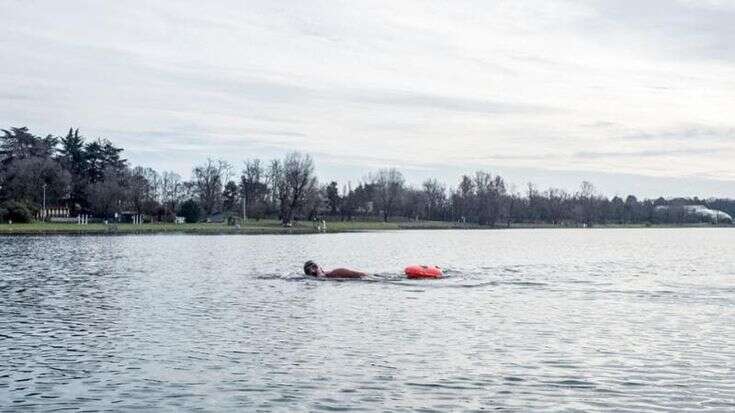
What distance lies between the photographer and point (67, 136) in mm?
164250

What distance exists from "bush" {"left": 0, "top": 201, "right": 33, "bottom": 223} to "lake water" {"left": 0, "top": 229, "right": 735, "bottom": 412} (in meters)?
83.8

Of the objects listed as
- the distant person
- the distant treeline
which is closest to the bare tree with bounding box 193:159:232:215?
the distant treeline

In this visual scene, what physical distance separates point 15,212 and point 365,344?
110290mm

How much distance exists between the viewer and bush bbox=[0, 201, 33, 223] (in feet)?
397

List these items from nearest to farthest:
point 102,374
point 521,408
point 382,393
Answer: point 521,408 < point 382,393 < point 102,374

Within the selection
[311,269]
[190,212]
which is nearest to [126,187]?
[190,212]

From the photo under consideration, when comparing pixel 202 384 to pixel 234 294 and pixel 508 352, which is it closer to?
pixel 508 352

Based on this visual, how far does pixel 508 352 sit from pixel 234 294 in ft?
58.6

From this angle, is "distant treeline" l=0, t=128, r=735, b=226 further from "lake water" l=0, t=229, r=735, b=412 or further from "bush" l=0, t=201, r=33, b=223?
"lake water" l=0, t=229, r=735, b=412

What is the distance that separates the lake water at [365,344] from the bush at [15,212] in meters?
83.8

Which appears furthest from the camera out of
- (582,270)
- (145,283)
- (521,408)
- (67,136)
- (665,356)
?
(67,136)

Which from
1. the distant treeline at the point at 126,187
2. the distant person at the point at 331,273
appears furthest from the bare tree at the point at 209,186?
the distant person at the point at 331,273

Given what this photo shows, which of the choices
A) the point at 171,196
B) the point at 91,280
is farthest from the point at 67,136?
the point at 91,280

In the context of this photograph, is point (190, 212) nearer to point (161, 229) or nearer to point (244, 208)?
point (244, 208)
